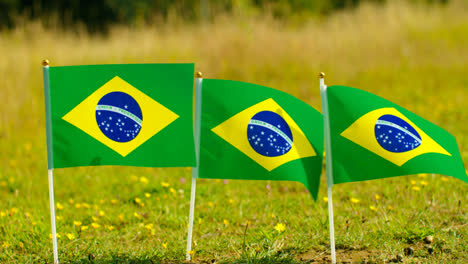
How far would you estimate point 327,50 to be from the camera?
9367 millimetres

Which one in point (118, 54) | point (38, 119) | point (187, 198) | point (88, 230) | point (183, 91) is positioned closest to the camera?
point (183, 91)

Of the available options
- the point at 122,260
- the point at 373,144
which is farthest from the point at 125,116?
the point at 373,144

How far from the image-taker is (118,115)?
282 cm

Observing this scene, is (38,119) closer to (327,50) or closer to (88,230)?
(88,230)

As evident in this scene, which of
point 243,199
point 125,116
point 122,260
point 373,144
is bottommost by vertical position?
point 122,260

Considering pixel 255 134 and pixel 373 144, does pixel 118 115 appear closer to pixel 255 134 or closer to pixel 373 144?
pixel 255 134

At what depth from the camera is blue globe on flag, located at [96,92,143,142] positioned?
2818mm

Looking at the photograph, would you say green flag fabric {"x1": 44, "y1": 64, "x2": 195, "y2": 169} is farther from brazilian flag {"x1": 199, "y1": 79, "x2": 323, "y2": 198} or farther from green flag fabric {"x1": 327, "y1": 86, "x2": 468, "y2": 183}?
green flag fabric {"x1": 327, "y1": 86, "x2": 468, "y2": 183}

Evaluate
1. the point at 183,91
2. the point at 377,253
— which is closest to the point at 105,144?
the point at 183,91

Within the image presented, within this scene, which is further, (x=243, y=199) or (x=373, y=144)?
(x=243, y=199)

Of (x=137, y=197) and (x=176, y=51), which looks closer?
(x=137, y=197)

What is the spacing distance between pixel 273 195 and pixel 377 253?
1.37 metres

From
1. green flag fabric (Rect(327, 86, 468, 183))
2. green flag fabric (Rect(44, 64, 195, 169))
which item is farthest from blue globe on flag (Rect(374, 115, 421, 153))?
green flag fabric (Rect(44, 64, 195, 169))

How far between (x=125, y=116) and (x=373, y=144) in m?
1.45
